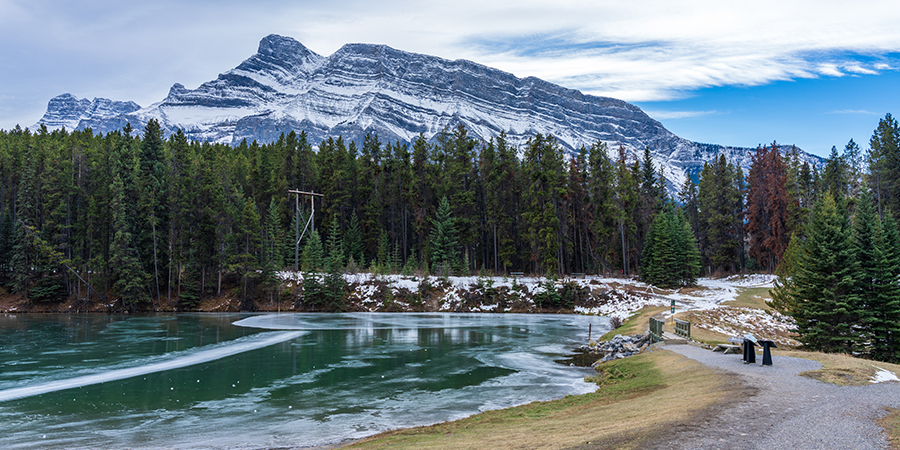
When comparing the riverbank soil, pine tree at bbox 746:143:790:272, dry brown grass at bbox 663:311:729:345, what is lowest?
dry brown grass at bbox 663:311:729:345

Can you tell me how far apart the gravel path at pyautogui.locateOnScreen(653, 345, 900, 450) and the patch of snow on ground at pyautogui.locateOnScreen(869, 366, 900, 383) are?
14.2 inches

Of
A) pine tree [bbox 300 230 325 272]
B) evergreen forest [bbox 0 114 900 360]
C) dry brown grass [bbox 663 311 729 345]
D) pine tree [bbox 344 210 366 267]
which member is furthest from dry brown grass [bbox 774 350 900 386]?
pine tree [bbox 344 210 366 267]

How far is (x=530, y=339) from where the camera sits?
3603cm

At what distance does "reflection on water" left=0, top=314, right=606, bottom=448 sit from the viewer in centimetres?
1472

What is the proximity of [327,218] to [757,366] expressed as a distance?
220ft

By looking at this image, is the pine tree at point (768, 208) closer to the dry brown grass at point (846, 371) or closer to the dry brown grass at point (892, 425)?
the dry brown grass at point (846, 371)

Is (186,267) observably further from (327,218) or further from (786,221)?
(786,221)

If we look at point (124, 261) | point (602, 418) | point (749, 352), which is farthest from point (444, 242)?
point (602, 418)

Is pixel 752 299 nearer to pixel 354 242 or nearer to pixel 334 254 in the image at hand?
pixel 334 254

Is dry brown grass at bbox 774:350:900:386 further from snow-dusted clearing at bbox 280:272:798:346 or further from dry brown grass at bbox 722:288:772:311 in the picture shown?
snow-dusted clearing at bbox 280:272:798:346

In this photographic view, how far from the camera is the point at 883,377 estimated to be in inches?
581

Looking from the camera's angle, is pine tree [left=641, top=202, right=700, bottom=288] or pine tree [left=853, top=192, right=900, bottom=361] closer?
pine tree [left=853, top=192, right=900, bottom=361]

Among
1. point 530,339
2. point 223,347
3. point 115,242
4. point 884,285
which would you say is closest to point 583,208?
point 530,339

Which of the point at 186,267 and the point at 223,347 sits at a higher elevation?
the point at 186,267
